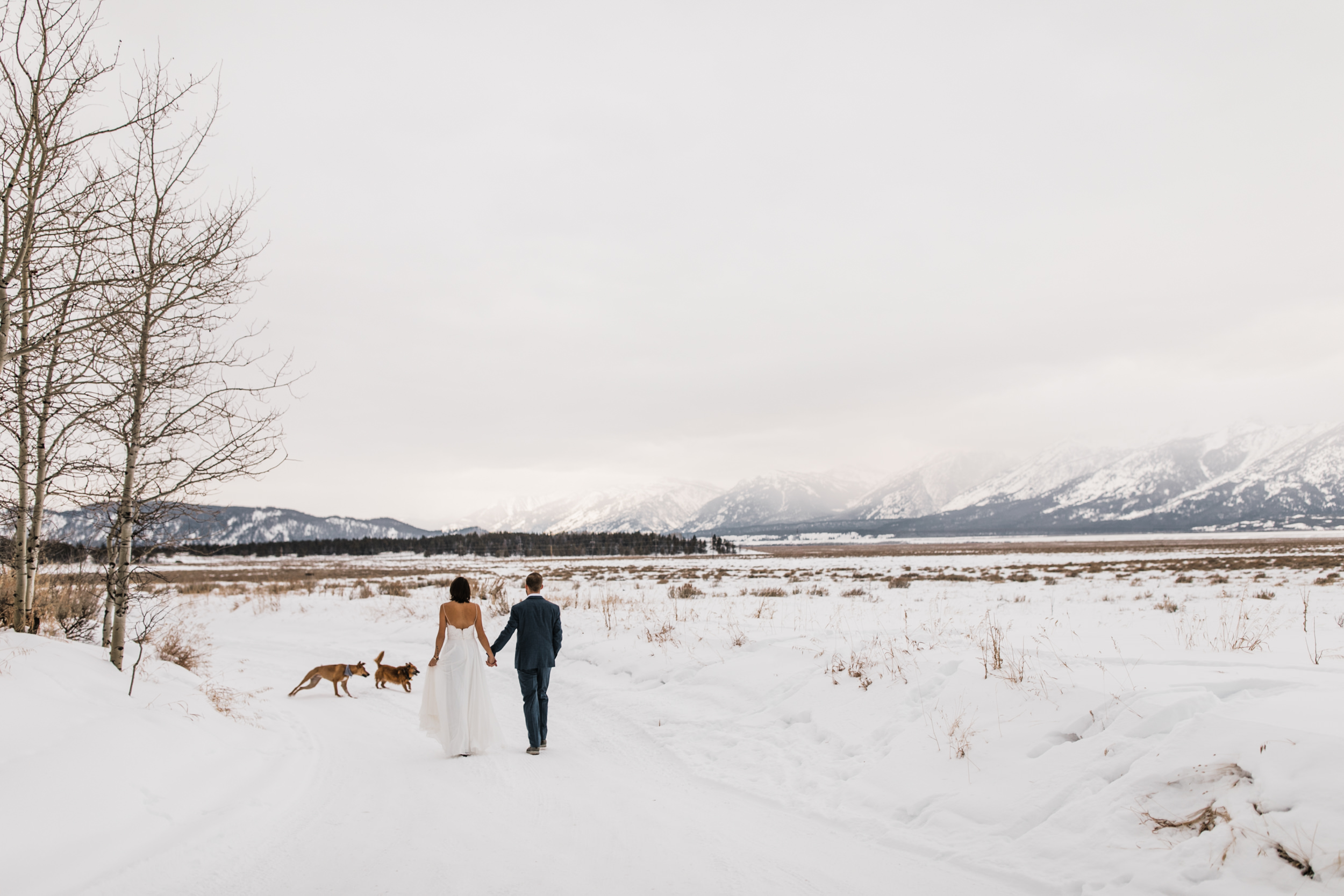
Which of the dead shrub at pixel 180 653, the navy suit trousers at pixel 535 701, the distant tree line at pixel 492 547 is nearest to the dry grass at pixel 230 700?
the dead shrub at pixel 180 653

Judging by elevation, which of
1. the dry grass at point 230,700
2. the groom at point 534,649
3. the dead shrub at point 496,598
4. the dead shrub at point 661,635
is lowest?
the dead shrub at point 496,598

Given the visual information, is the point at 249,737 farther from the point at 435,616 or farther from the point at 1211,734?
the point at 435,616

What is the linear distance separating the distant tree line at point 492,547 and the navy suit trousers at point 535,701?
127 m

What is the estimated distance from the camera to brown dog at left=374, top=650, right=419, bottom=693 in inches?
452

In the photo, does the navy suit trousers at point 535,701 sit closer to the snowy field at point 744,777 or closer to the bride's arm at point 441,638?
the snowy field at point 744,777

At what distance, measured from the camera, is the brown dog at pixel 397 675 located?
1147cm

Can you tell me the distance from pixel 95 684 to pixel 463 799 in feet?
13.9

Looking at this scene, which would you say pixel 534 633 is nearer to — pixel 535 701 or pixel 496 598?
pixel 535 701

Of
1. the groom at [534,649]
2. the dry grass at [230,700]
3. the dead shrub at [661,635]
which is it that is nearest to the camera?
the groom at [534,649]

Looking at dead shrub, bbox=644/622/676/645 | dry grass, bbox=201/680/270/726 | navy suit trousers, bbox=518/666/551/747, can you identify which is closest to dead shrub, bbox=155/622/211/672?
dry grass, bbox=201/680/270/726

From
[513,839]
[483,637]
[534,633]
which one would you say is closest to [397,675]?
[483,637]

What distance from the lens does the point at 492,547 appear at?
481ft

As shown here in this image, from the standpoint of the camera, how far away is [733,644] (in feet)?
37.5

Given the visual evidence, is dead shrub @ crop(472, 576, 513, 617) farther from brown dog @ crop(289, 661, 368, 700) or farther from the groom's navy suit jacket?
the groom's navy suit jacket
